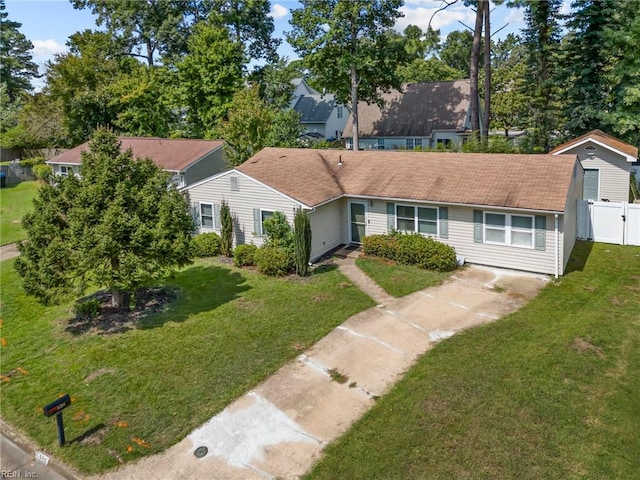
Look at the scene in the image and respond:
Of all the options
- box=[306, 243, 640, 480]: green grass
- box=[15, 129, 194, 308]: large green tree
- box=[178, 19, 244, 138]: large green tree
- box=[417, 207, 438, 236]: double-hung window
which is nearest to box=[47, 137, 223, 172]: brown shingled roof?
box=[178, 19, 244, 138]: large green tree

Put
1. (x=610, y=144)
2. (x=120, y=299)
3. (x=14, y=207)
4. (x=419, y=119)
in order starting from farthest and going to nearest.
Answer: (x=419, y=119) < (x=14, y=207) < (x=610, y=144) < (x=120, y=299)

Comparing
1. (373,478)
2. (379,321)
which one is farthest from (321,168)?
(373,478)

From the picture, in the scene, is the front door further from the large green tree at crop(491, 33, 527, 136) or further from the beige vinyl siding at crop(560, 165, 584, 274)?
the large green tree at crop(491, 33, 527, 136)

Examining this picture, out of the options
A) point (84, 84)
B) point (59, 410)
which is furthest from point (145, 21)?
point (59, 410)

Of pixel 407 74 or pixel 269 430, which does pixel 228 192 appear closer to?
pixel 269 430

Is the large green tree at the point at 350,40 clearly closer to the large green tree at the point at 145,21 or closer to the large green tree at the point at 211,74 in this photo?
the large green tree at the point at 211,74

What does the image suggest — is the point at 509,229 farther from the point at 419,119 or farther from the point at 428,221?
the point at 419,119
